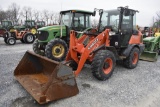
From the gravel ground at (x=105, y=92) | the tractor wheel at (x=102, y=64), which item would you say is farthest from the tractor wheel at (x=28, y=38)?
the tractor wheel at (x=102, y=64)

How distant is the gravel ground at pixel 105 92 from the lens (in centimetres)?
385

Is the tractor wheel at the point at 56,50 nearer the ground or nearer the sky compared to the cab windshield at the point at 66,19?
nearer the ground

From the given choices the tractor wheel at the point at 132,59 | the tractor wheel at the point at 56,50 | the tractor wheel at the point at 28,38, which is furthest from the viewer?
the tractor wheel at the point at 28,38

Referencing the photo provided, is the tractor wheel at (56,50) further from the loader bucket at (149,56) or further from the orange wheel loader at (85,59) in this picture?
the loader bucket at (149,56)

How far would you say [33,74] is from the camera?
5133 mm

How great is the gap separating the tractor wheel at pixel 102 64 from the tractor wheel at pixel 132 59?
4.06 ft

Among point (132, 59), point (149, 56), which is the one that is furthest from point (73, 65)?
point (149, 56)

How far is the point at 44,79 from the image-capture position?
4.82m

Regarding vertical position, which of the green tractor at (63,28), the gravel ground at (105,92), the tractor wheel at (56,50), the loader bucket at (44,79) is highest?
the green tractor at (63,28)

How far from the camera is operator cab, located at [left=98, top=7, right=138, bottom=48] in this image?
232 inches

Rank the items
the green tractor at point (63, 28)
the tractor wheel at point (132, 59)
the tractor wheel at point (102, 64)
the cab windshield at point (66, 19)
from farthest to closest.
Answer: the cab windshield at point (66, 19)
the green tractor at point (63, 28)
the tractor wheel at point (132, 59)
the tractor wheel at point (102, 64)

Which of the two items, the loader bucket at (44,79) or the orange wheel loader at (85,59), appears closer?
the loader bucket at (44,79)

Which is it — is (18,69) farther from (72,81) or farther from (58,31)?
(58,31)

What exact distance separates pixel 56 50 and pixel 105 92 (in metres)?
3.40
